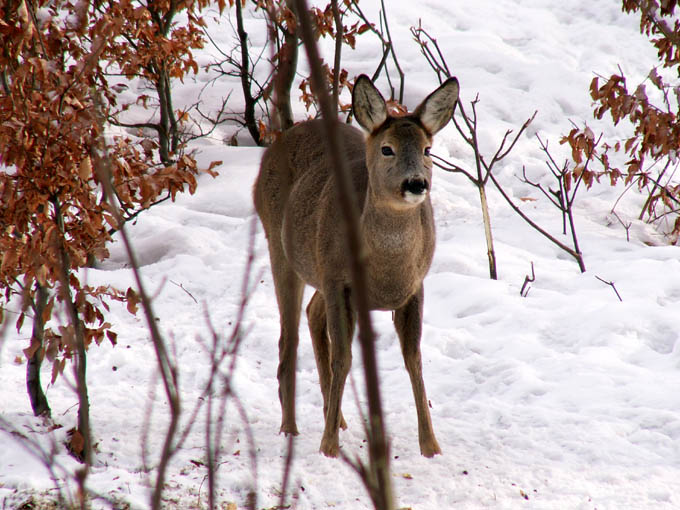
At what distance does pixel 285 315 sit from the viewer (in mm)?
4938

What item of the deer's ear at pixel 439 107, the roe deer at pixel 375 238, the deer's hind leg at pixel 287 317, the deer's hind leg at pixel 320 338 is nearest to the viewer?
the roe deer at pixel 375 238

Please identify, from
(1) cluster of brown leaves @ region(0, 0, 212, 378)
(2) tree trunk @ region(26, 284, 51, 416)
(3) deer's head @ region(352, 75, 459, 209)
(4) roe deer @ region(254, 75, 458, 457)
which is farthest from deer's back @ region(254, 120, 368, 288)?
(2) tree trunk @ region(26, 284, 51, 416)

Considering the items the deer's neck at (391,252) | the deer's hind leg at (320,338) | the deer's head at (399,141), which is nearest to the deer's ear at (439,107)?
the deer's head at (399,141)

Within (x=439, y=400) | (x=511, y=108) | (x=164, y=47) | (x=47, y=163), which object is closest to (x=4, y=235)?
(x=47, y=163)

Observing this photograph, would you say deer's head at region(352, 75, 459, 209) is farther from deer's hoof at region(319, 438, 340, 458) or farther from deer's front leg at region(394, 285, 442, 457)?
deer's hoof at region(319, 438, 340, 458)

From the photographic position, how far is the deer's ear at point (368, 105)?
13.2ft

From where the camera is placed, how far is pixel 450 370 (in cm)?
554

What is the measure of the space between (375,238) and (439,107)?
79cm

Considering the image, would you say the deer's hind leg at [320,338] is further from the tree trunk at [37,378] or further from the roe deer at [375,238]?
the tree trunk at [37,378]

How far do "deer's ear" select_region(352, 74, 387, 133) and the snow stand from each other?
5.40ft

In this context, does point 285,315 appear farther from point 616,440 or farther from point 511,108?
point 511,108

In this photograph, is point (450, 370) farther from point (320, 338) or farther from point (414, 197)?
point (414, 197)

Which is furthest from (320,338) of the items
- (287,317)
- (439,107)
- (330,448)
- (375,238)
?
(439,107)

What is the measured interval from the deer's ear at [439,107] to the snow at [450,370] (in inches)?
71.5
